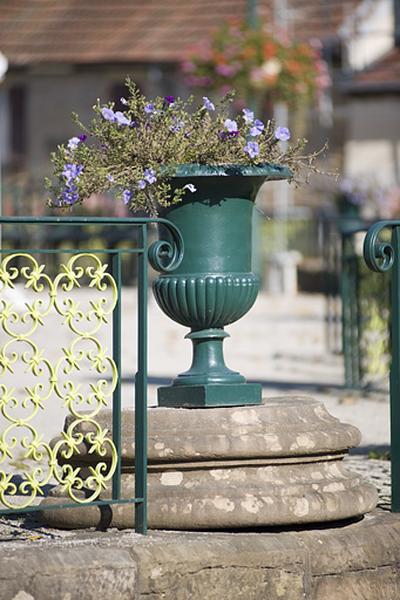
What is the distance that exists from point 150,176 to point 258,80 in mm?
14400

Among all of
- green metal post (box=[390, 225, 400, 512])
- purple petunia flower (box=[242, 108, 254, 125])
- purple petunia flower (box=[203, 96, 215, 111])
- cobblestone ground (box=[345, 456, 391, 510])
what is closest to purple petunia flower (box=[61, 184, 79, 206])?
purple petunia flower (box=[203, 96, 215, 111])

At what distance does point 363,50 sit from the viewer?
25000mm

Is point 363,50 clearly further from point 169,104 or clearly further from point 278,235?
point 169,104

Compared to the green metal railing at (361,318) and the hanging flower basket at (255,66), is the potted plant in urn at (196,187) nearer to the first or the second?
the green metal railing at (361,318)

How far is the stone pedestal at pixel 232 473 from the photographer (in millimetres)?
4961

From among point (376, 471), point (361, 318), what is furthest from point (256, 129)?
point (361, 318)

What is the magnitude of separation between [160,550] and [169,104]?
1.59 m

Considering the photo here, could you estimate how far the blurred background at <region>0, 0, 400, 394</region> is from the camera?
63.9 ft

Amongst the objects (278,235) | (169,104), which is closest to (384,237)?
(169,104)

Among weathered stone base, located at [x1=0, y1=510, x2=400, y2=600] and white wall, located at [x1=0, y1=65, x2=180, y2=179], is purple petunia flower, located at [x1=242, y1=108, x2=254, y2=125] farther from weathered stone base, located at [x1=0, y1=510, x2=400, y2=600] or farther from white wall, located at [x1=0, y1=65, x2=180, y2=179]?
white wall, located at [x1=0, y1=65, x2=180, y2=179]

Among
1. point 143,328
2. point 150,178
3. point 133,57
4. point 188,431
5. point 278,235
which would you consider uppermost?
point 133,57

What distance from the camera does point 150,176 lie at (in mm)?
5086

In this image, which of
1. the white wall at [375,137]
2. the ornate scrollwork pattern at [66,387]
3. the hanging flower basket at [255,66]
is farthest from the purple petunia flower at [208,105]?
the white wall at [375,137]

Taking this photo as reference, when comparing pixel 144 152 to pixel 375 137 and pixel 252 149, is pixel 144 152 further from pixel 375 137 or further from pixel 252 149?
pixel 375 137
